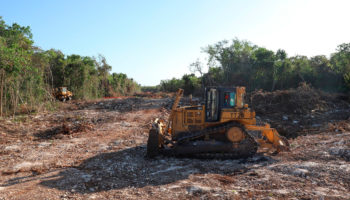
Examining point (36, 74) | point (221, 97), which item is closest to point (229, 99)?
point (221, 97)

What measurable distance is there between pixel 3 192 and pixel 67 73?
23709 mm

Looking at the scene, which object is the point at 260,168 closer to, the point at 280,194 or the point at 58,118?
the point at 280,194

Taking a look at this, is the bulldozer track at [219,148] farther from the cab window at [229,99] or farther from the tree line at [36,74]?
the tree line at [36,74]

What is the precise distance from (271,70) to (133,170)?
78.0ft

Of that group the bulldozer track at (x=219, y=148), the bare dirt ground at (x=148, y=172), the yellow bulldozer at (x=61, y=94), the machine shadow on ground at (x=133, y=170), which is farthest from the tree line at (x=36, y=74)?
the bulldozer track at (x=219, y=148)

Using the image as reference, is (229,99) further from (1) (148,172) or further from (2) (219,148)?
(1) (148,172)

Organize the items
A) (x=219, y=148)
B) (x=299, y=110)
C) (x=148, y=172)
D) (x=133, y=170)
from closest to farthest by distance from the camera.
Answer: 1. (x=148, y=172)
2. (x=133, y=170)
3. (x=219, y=148)
4. (x=299, y=110)

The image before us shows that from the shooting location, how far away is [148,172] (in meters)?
6.21

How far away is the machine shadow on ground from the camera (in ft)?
17.6

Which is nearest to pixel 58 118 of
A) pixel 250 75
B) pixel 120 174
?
pixel 120 174

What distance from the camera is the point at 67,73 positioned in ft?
88.1

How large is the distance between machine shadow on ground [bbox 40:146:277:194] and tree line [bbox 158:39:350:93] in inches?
768

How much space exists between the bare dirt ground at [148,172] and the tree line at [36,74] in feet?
15.0

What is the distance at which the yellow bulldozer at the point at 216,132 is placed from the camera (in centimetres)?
729
